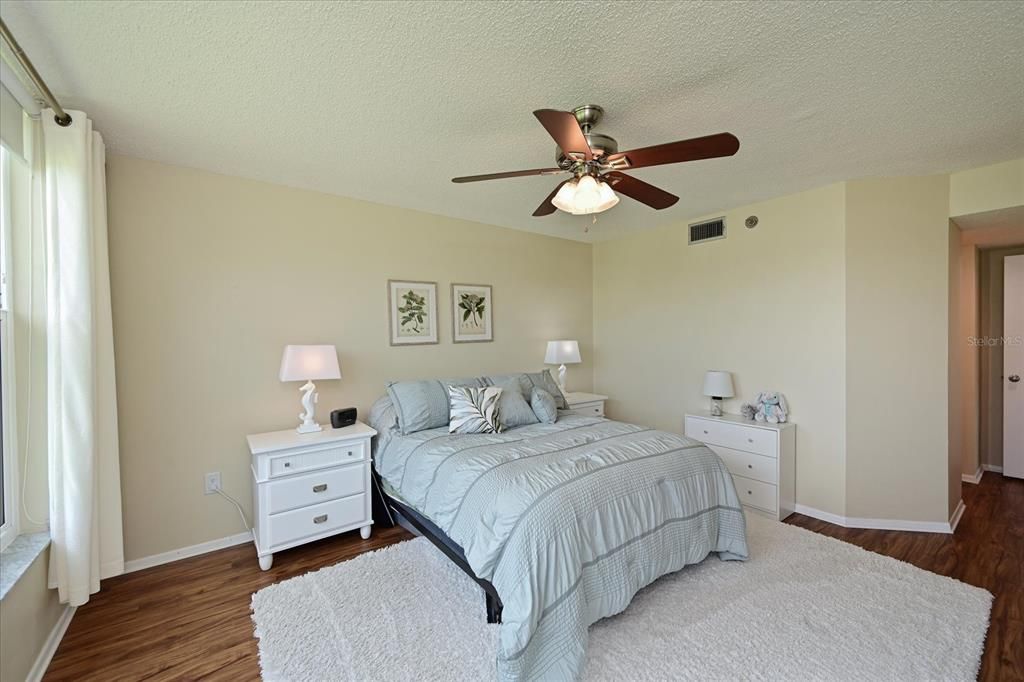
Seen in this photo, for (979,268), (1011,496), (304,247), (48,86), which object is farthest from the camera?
(979,268)

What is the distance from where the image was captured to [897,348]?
301 centimetres

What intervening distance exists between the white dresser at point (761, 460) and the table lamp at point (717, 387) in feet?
0.64

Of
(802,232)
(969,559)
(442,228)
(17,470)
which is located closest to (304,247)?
(442,228)

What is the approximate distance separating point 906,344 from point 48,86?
16.6 feet

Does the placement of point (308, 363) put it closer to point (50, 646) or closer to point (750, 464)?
point (50, 646)

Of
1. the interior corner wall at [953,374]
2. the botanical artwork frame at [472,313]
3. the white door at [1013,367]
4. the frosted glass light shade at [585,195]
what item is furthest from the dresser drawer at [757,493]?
the white door at [1013,367]

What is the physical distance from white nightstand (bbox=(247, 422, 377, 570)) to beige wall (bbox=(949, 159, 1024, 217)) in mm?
4308

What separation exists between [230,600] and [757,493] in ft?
11.6

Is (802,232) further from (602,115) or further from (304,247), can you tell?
(304,247)

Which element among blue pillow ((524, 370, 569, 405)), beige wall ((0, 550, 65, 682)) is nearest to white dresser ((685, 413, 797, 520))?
blue pillow ((524, 370, 569, 405))

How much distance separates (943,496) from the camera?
9.64 feet

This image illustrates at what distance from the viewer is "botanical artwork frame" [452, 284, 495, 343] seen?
12.9 ft

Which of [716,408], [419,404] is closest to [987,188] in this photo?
[716,408]

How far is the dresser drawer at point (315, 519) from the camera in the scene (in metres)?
2.57
